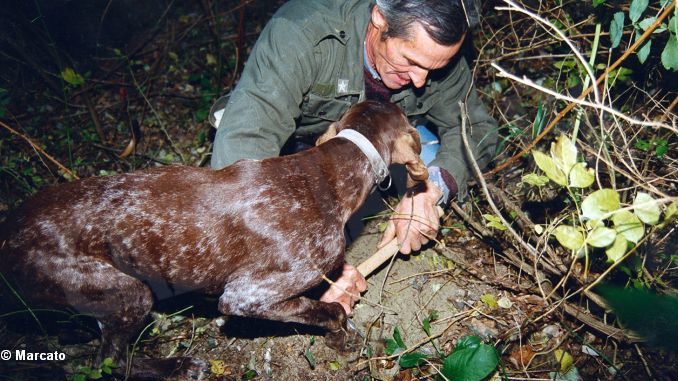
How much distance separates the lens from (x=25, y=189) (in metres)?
4.63

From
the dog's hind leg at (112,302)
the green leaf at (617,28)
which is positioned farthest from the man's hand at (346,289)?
the green leaf at (617,28)

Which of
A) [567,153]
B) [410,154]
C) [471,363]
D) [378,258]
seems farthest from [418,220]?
[567,153]

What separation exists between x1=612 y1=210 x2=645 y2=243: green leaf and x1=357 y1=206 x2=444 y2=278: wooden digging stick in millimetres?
1874

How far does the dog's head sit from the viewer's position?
3.20 metres

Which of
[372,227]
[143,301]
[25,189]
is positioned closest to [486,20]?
[372,227]

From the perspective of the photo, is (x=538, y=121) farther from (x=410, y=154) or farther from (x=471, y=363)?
(x=471, y=363)

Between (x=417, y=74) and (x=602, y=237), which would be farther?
(x=417, y=74)

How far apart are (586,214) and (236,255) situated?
2.00 m

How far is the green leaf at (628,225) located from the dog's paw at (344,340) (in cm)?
204

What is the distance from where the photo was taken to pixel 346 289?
11.9 feet

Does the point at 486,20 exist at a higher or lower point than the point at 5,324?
higher

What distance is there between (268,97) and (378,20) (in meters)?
1.00

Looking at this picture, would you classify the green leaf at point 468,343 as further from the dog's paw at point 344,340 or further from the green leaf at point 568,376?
the dog's paw at point 344,340

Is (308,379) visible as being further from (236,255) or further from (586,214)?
(586,214)
